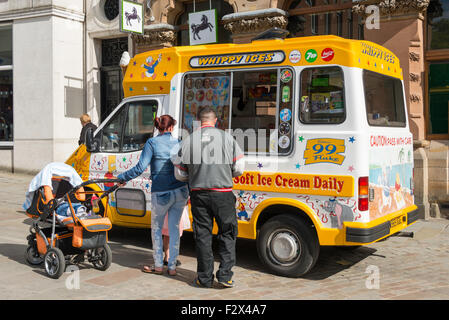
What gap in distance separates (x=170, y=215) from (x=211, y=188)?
83 cm

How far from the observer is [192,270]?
21.5 feet

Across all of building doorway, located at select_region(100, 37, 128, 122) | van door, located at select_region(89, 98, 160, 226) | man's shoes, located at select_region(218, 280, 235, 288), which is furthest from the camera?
building doorway, located at select_region(100, 37, 128, 122)

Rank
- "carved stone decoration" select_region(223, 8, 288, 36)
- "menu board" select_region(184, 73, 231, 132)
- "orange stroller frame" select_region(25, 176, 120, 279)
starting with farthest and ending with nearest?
"carved stone decoration" select_region(223, 8, 288, 36), "menu board" select_region(184, 73, 231, 132), "orange stroller frame" select_region(25, 176, 120, 279)

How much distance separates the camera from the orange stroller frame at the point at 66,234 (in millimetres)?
6012

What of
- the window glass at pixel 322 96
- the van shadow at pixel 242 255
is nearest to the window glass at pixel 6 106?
the van shadow at pixel 242 255

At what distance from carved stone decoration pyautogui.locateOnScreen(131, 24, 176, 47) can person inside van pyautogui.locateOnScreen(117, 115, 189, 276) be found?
348 inches

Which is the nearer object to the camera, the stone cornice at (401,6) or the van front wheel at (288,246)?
the van front wheel at (288,246)

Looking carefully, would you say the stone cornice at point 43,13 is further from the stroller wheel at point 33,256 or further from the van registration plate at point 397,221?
the van registration plate at point 397,221

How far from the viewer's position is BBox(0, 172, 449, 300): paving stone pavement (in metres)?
5.53

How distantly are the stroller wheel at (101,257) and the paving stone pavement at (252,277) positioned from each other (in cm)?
8

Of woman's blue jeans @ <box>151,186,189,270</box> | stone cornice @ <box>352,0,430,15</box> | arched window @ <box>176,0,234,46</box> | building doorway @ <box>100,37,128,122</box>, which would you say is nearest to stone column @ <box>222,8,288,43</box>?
arched window @ <box>176,0,234,46</box>

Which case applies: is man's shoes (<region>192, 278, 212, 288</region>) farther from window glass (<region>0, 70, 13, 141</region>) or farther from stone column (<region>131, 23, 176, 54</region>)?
window glass (<region>0, 70, 13, 141</region>)
